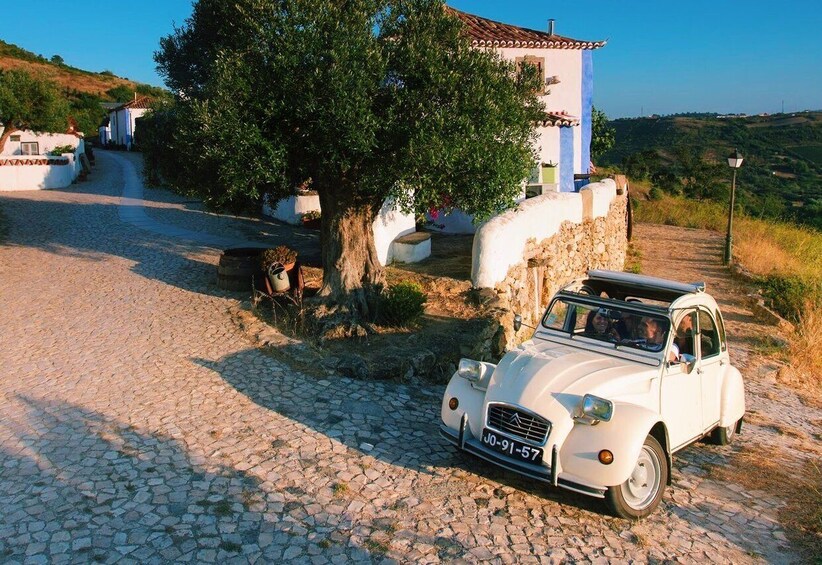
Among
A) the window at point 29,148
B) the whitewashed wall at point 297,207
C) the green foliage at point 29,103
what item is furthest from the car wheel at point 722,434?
the window at point 29,148

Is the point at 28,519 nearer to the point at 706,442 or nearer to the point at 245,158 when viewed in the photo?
the point at 245,158

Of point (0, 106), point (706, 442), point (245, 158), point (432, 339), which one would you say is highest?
point (0, 106)

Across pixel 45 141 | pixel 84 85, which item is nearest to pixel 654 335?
pixel 45 141

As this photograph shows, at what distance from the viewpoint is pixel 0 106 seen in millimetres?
27969

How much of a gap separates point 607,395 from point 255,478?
3.20m

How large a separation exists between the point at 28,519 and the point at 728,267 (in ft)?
70.0

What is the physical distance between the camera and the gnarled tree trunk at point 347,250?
10438 mm

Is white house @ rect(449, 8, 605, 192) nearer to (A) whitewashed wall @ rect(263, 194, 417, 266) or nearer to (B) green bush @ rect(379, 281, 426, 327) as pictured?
(A) whitewashed wall @ rect(263, 194, 417, 266)

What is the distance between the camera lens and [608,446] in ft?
17.6

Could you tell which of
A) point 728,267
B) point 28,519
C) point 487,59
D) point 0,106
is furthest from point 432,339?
point 0,106

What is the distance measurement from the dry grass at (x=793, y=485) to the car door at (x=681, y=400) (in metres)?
0.74

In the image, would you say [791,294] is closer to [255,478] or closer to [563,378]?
[563,378]

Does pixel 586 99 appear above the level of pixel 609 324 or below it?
above

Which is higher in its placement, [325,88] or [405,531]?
[325,88]
